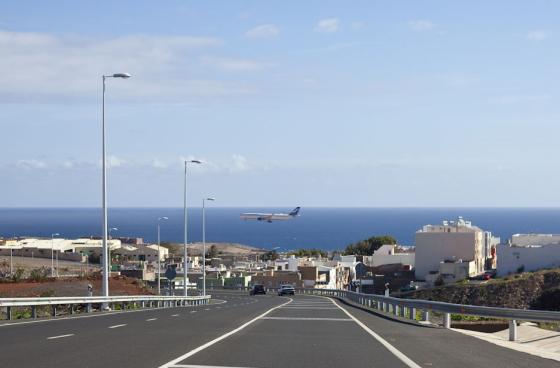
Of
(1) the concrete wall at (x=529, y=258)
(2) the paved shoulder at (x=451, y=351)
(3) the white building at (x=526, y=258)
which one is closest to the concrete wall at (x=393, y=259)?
(3) the white building at (x=526, y=258)

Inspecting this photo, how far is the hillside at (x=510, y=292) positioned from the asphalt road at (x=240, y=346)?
52.1 m

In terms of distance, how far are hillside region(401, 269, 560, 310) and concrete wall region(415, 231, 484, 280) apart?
25410 millimetres

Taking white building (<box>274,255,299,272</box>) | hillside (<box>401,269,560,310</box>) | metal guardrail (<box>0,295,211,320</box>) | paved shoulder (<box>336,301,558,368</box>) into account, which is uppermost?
paved shoulder (<box>336,301,558,368</box>)

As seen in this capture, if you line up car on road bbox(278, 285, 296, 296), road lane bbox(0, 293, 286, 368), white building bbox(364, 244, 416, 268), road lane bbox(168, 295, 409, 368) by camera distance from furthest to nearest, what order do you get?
white building bbox(364, 244, 416, 268) → car on road bbox(278, 285, 296, 296) → road lane bbox(168, 295, 409, 368) → road lane bbox(0, 293, 286, 368)

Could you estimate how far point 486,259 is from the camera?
406ft

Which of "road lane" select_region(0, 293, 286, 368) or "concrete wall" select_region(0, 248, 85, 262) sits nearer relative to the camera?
"road lane" select_region(0, 293, 286, 368)

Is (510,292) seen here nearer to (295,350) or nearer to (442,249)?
(442,249)

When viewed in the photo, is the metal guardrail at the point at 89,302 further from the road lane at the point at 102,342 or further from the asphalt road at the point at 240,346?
the asphalt road at the point at 240,346

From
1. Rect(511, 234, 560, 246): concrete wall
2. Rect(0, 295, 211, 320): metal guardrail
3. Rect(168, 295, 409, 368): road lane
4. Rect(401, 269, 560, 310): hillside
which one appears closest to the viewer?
Rect(168, 295, 409, 368): road lane

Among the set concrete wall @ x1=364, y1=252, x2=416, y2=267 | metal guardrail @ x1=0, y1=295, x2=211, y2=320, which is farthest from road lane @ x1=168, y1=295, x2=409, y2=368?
concrete wall @ x1=364, y1=252, x2=416, y2=267

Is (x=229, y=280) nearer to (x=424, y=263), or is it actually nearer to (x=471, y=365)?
(x=424, y=263)

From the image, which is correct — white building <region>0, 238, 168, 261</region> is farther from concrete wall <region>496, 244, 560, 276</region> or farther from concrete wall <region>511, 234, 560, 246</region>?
concrete wall <region>496, 244, 560, 276</region>

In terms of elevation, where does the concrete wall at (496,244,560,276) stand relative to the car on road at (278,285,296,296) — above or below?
above

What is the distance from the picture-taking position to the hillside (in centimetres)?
7712
